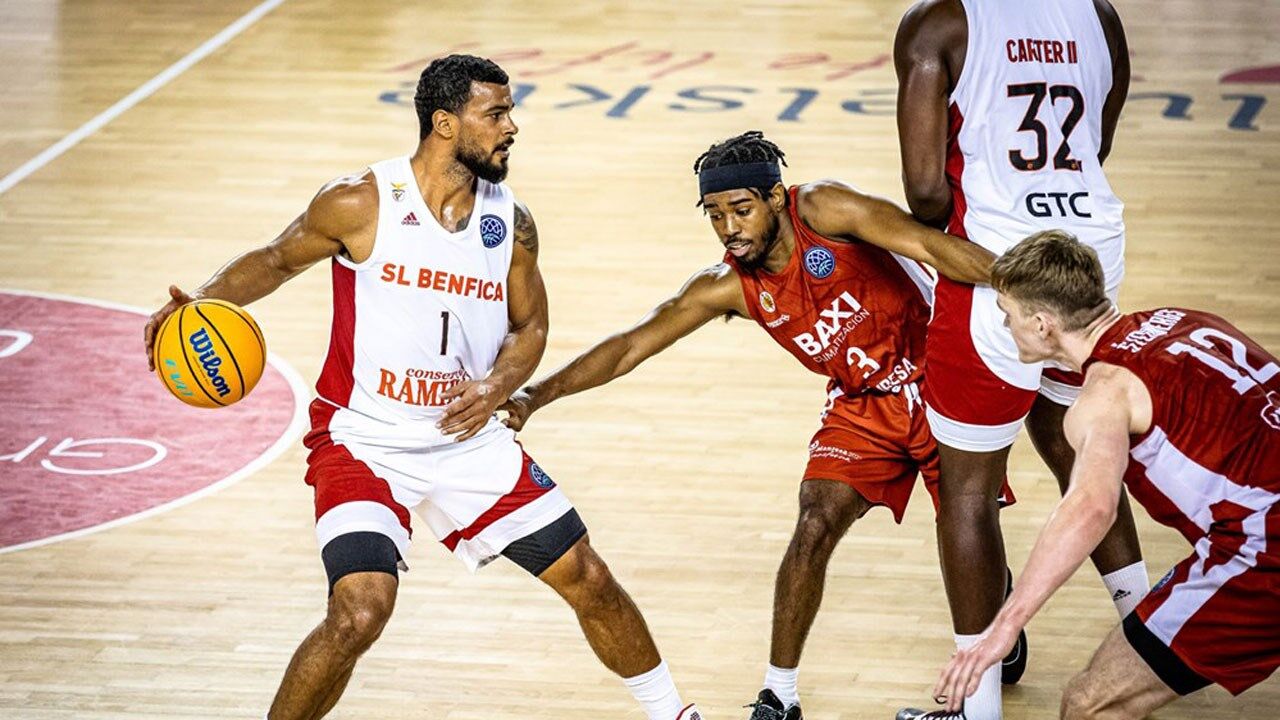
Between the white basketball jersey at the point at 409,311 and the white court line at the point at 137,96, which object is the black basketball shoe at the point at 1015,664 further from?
the white court line at the point at 137,96

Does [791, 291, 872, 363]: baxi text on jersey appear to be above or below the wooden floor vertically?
above

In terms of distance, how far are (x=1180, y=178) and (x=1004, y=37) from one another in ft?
22.9

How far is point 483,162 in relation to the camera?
18.4ft

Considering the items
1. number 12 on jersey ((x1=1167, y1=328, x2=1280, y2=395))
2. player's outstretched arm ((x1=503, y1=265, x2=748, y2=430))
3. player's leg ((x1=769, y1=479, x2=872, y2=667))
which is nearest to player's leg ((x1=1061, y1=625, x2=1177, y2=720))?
number 12 on jersey ((x1=1167, y1=328, x2=1280, y2=395))

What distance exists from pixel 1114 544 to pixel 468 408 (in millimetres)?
2135

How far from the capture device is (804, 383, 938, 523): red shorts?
602 centimetres

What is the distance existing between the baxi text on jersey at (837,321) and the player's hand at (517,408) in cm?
91

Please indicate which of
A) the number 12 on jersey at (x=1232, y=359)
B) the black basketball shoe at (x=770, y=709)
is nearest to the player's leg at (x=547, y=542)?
the black basketball shoe at (x=770, y=709)

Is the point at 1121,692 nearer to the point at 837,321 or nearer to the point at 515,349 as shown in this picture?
the point at 837,321

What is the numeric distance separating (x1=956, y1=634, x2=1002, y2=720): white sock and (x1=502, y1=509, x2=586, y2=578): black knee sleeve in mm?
1242

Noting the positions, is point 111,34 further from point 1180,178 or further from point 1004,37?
point 1004,37

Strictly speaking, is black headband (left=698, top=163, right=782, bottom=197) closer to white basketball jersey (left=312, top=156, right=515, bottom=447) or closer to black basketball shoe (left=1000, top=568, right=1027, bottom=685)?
white basketball jersey (left=312, top=156, right=515, bottom=447)

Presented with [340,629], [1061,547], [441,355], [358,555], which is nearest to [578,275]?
[441,355]

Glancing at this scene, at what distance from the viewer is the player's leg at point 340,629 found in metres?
Answer: 5.23
